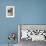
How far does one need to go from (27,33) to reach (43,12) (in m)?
0.67

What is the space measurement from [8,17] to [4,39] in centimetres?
56

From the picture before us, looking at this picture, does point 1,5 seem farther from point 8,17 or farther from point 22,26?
point 22,26

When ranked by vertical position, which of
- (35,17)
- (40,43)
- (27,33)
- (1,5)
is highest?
(1,5)

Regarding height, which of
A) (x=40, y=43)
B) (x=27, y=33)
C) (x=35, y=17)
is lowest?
(x=40, y=43)

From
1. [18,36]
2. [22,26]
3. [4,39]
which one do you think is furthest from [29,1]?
[4,39]

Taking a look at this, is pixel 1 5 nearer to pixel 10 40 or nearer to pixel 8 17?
pixel 8 17

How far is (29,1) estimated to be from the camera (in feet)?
11.0

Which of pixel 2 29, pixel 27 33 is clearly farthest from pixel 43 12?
pixel 2 29

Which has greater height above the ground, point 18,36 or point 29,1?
point 29,1

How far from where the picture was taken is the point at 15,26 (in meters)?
3.32

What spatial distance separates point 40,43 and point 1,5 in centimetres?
133

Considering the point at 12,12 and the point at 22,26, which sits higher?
the point at 12,12

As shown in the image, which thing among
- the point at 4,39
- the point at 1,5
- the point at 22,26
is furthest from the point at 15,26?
the point at 1,5

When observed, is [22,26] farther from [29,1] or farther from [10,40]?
[29,1]
